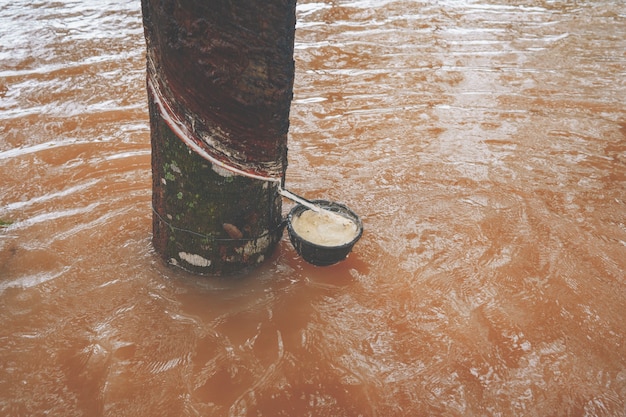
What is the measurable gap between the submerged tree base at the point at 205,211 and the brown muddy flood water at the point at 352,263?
0.53 ft

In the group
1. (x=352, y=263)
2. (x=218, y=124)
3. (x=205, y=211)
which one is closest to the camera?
(x=218, y=124)

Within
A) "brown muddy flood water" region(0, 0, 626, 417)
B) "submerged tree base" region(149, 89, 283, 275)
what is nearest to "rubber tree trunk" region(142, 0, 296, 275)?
"submerged tree base" region(149, 89, 283, 275)

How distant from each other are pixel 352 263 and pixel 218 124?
1.34 meters

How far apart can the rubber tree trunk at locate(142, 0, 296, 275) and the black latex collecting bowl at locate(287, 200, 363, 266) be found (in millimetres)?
175

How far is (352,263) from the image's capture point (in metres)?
3.02

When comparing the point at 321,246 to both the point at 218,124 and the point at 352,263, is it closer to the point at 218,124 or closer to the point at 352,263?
the point at 352,263

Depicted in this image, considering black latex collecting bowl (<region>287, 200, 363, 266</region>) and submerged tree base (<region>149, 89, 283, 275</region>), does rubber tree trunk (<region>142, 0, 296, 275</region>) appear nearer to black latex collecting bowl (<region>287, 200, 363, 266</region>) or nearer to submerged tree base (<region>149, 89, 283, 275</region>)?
submerged tree base (<region>149, 89, 283, 275</region>)

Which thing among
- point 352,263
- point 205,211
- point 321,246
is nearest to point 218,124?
point 205,211

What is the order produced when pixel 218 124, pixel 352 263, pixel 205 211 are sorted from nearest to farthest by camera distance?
1. pixel 218 124
2. pixel 205 211
3. pixel 352 263

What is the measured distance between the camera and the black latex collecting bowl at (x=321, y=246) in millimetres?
2637

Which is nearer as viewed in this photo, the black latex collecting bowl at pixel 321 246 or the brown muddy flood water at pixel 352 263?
the brown muddy flood water at pixel 352 263

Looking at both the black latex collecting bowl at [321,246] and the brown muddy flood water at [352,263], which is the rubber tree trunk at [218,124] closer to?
the black latex collecting bowl at [321,246]

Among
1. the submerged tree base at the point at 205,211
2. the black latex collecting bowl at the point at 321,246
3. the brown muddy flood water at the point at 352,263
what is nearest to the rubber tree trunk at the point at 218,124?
the submerged tree base at the point at 205,211

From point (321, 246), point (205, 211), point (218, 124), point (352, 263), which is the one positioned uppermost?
point (218, 124)
